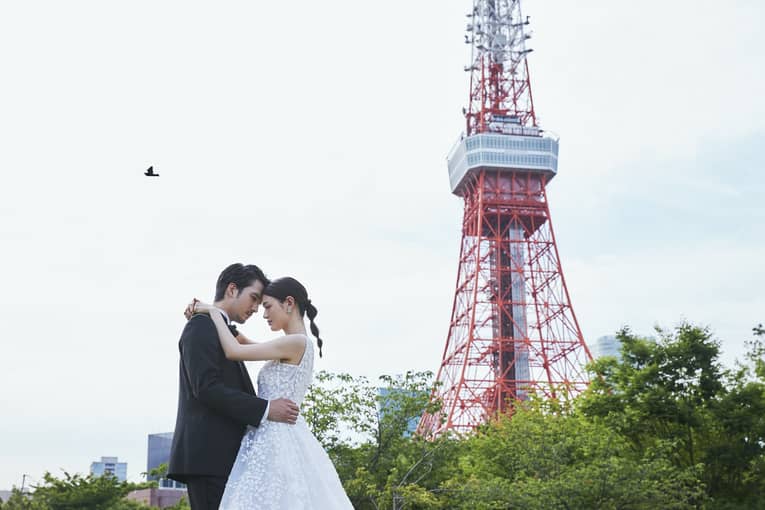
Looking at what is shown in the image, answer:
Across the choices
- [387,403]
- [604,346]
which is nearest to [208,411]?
[387,403]

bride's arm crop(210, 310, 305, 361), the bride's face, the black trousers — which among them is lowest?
the black trousers

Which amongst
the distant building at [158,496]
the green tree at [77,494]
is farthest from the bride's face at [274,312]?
the distant building at [158,496]

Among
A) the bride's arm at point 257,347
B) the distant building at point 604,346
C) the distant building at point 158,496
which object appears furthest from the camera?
the distant building at point 604,346

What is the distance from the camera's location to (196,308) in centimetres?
432

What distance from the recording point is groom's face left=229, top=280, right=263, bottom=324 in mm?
4410

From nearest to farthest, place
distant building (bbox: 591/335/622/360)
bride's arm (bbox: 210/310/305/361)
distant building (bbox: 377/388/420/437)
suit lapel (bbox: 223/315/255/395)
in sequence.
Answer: bride's arm (bbox: 210/310/305/361) → suit lapel (bbox: 223/315/255/395) → distant building (bbox: 377/388/420/437) → distant building (bbox: 591/335/622/360)

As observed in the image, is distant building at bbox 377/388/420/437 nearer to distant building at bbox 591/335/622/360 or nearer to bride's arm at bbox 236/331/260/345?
bride's arm at bbox 236/331/260/345

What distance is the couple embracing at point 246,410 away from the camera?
4.13m

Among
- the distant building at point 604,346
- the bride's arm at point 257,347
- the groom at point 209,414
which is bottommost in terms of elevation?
the groom at point 209,414

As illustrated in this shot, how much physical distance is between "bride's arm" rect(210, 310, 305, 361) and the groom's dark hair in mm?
192

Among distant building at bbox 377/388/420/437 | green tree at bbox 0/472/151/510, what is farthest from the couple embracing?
green tree at bbox 0/472/151/510

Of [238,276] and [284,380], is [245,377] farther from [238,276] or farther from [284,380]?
[238,276]

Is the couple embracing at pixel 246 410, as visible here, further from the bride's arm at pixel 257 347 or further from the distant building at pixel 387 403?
the distant building at pixel 387 403

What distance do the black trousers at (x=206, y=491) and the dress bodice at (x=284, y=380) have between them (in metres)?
0.47
